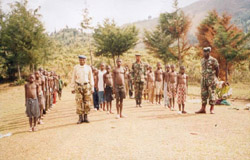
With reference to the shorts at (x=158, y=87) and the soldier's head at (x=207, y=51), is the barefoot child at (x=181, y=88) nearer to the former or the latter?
the soldier's head at (x=207, y=51)

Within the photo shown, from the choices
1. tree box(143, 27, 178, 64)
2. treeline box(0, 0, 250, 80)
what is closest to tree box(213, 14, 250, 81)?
treeline box(0, 0, 250, 80)

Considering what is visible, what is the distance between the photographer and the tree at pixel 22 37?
2220cm

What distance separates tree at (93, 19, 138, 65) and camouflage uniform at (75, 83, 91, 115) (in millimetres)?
19947

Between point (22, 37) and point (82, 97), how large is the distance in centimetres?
2073

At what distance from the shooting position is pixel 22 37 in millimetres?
22344

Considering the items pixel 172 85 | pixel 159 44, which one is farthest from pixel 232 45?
pixel 172 85

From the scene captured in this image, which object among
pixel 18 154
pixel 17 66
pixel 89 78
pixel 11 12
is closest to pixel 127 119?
pixel 89 78

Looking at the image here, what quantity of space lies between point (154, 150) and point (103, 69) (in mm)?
5261

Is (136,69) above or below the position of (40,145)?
above

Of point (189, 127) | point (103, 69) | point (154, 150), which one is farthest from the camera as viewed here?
point (103, 69)

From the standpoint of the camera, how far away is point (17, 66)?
78.9 feet

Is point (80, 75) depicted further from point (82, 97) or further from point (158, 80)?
point (158, 80)

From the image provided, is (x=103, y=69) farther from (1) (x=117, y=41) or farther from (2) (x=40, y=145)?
(1) (x=117, y=41)

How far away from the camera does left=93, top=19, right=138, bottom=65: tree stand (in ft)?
82.8
